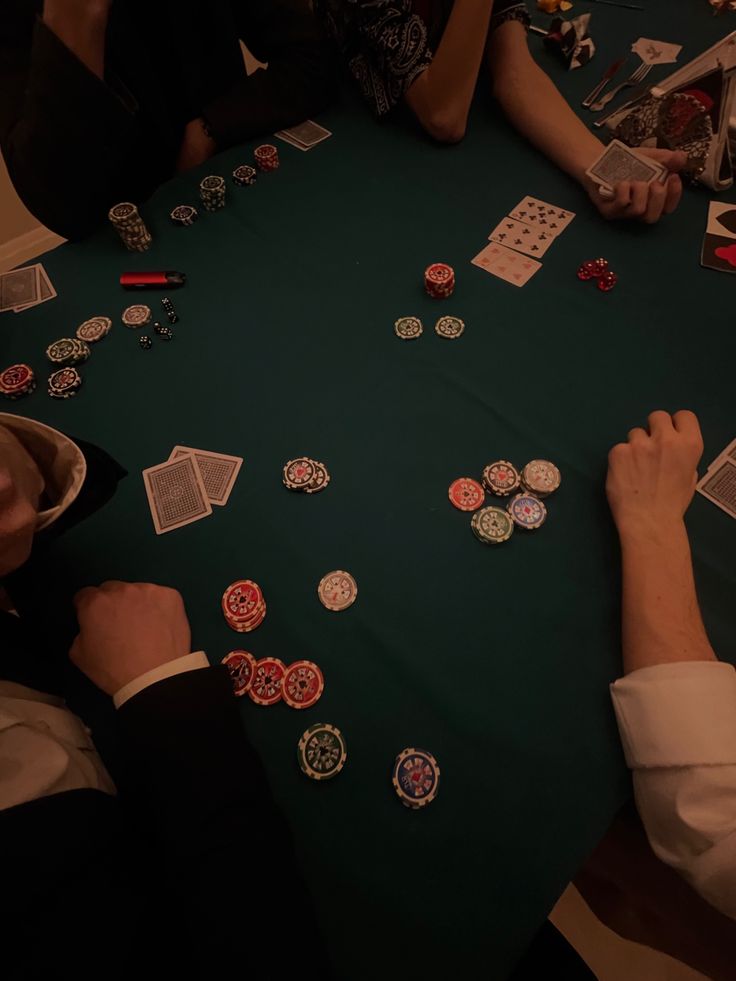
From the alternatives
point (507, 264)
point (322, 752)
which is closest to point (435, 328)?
point (507, 264)

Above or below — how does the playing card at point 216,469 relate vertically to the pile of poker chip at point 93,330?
below

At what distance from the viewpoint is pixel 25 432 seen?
112 cm

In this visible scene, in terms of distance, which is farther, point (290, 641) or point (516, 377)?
point (516, 377)

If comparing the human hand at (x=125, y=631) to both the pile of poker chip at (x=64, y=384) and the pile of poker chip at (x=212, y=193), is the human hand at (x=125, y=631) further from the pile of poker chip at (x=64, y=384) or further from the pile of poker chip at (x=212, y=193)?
the pile of poker chip at (x=212, y=193)

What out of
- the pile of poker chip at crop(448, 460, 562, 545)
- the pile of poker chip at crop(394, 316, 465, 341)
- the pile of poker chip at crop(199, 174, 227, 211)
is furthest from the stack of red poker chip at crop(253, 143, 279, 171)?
the pile of poker chip at crop(448, 460, 562, 545)

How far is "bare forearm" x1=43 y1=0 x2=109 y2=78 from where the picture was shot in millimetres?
1542

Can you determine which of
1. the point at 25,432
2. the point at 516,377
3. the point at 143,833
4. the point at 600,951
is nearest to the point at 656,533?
the point at 516,377

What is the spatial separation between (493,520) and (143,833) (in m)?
0.92

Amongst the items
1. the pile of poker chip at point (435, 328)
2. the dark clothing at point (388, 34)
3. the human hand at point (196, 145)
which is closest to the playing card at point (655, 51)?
the dark clothing at point (388, 34)

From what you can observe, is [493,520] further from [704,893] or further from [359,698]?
[704,893]

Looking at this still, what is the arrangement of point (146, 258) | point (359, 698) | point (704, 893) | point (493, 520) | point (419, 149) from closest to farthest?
point (704, 893) < point (359, 698) < point (493, 520) < point (146, 258) < point (419, 149)

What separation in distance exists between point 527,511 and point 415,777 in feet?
2.04

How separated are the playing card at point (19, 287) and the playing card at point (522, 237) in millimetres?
1521

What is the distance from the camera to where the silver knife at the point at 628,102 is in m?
2.02
